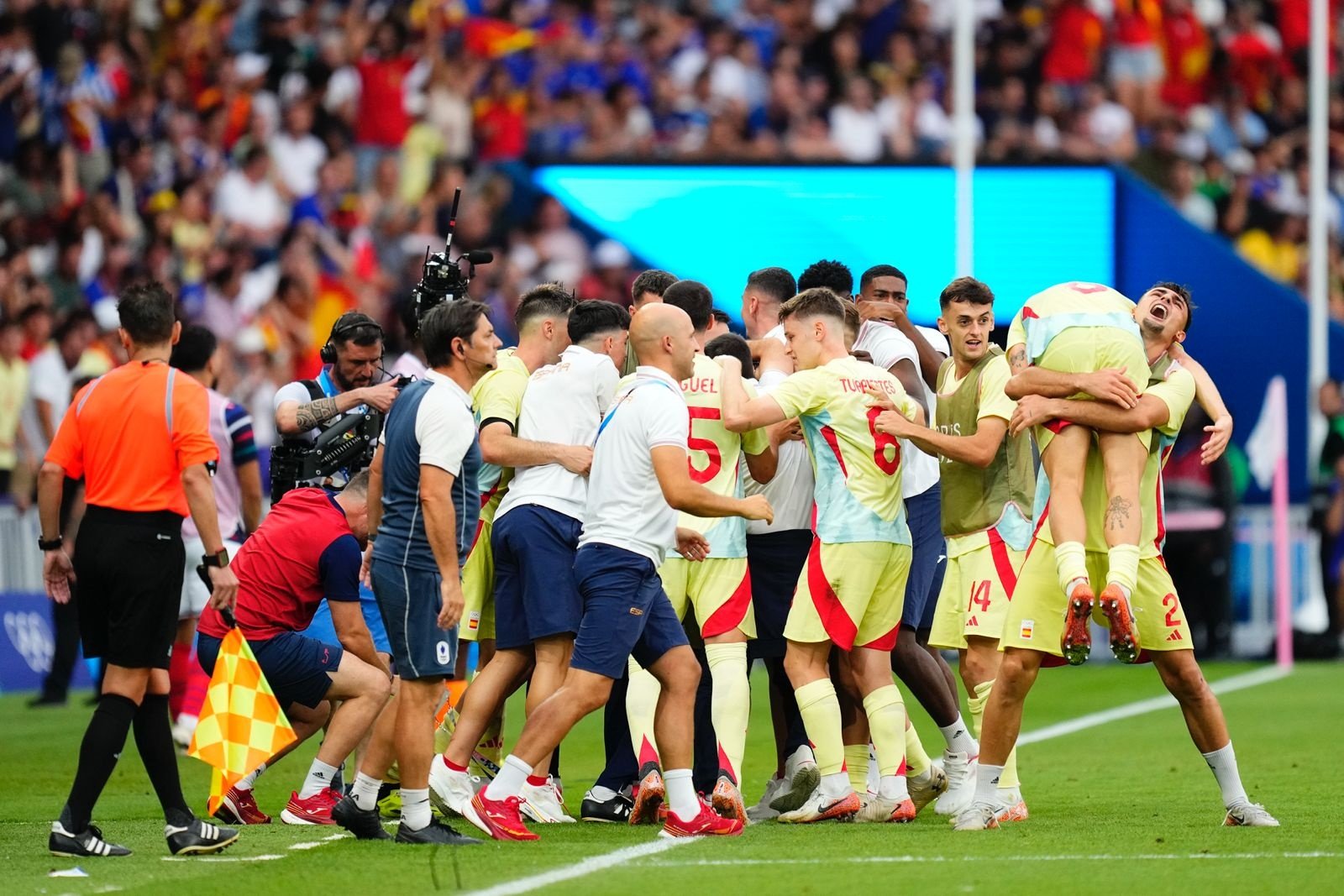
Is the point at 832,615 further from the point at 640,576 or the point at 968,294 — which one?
the point at 968,294

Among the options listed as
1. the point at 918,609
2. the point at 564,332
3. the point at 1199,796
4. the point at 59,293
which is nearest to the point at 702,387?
the point at 564,332

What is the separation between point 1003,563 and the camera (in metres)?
9.65

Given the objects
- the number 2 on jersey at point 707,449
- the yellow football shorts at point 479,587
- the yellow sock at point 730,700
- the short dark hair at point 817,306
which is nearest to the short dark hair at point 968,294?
the short dark hair at point 817,306

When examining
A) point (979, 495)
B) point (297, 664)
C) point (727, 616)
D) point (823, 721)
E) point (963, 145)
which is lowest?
point (823, 721)

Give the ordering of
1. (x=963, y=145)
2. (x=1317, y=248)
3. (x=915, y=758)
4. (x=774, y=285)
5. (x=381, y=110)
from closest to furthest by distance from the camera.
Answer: (x=915, y=758)
(x=774, y=285)
(x=963, y=145)
(x=1317, y=248)
(x=381, y=110)

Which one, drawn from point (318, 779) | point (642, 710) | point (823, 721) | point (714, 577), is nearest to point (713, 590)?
point (714, 577)

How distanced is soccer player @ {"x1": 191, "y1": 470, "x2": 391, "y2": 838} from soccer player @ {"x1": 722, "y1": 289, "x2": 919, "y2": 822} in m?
1.85

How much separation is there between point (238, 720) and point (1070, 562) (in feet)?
10.9

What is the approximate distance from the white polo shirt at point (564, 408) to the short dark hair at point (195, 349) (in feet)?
10.7

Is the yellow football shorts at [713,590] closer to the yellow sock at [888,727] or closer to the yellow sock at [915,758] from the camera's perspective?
the yellow sock at [888,727]

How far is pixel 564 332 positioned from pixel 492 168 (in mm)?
11070

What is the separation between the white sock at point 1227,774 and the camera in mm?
8719

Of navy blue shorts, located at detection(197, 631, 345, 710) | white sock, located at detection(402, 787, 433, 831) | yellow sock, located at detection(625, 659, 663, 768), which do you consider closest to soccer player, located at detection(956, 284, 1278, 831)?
yellow sock, located at detection(625, 659, 663, 768)

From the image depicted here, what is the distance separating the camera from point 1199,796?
1005 centimetres
